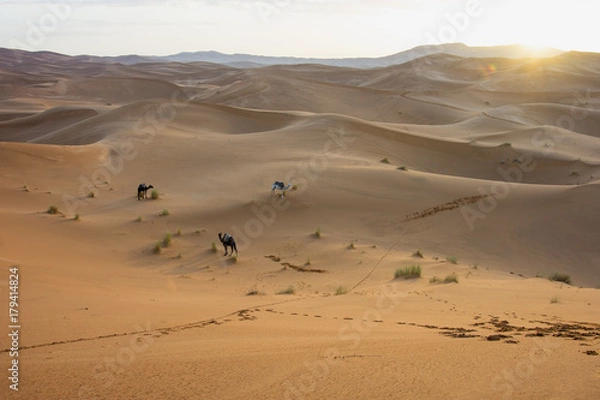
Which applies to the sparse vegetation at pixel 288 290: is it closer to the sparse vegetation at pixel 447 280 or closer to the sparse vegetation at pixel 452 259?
the sparse vegetation at pixel 447 280

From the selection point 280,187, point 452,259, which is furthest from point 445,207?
point 280,187

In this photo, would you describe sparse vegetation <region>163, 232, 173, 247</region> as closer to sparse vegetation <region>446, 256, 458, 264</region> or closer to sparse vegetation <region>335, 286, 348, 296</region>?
sparse vegetation <region>335, 286, 348, 296</region>

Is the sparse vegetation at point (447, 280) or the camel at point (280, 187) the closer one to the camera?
the sparse vegetation at point (447, 280)

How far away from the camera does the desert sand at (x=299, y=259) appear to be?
4.30 m

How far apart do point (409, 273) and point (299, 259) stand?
8.62 feet

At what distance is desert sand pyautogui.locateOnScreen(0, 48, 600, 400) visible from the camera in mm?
4301

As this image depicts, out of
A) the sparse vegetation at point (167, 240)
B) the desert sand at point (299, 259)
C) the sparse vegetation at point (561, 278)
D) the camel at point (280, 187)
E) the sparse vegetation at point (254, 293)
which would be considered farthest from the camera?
the camel at point (280, 187)

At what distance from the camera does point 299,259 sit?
12031mm

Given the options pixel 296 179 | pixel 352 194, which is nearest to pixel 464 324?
pixel 352 194

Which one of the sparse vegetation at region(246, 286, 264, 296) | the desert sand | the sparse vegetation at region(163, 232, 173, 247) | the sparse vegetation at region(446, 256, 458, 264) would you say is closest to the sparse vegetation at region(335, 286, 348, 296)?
the desert sand

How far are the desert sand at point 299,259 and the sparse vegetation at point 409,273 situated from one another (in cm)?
32

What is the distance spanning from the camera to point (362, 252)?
40.9ft

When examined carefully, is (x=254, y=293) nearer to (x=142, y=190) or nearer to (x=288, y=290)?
(x=288, y=290)

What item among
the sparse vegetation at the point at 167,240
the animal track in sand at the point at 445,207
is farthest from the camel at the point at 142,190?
the animal track in sand at the point at 445,207
